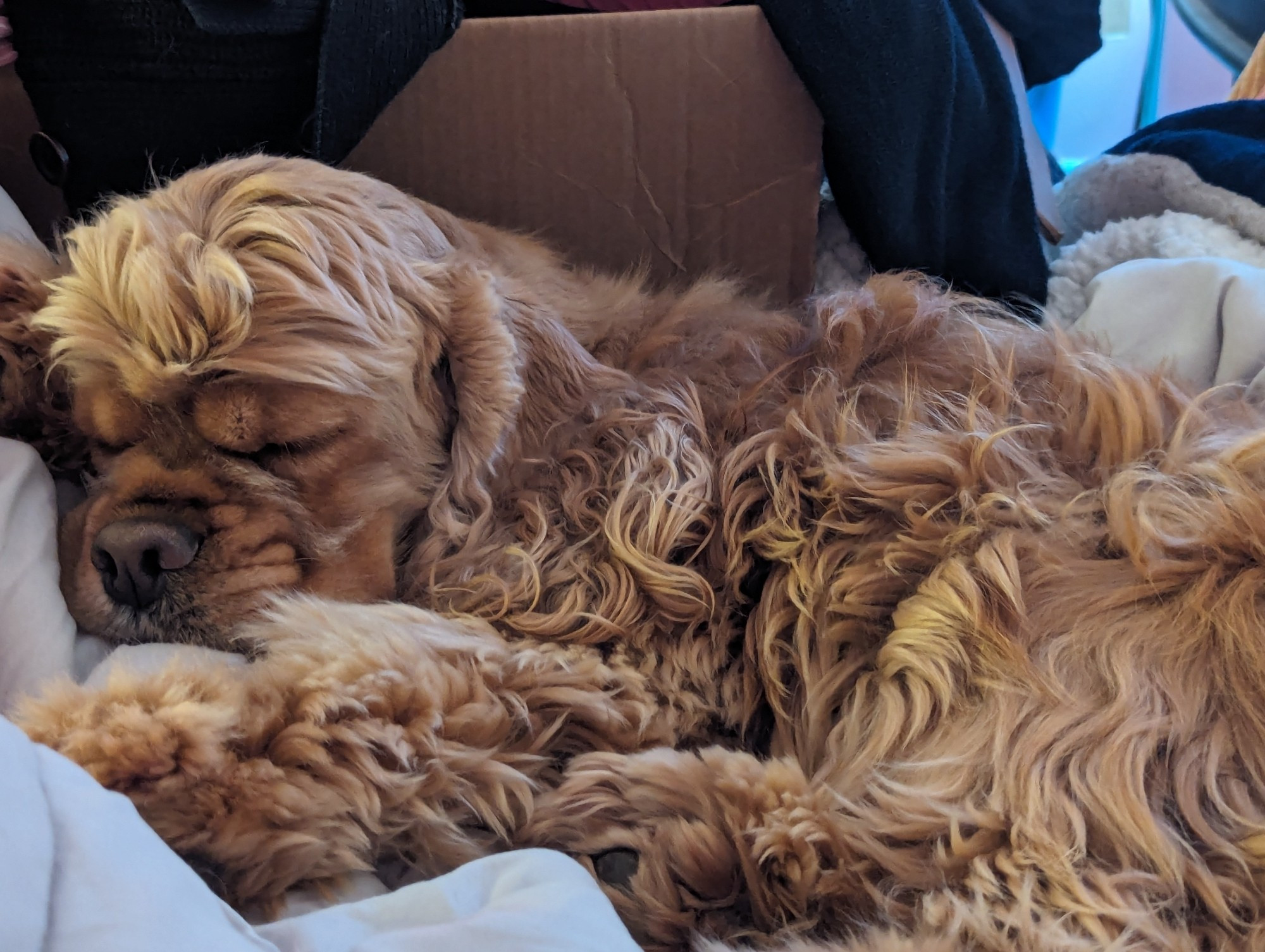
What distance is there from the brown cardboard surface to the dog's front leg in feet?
3.02

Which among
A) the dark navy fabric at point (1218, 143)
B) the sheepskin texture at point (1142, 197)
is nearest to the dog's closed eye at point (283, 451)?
the sheepskin texture at point (1142, 197)

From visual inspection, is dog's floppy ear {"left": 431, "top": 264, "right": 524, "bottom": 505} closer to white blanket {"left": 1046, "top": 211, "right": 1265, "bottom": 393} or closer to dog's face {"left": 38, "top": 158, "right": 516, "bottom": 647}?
dog's face {"left": 38, "top": 158, "right": 516, "bottom": 647}

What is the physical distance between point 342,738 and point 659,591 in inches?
17.6

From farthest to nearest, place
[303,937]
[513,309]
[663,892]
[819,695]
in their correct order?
[513,309]
[819,695]
[663,892]
[303,937]

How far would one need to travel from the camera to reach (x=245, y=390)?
1.23 meters

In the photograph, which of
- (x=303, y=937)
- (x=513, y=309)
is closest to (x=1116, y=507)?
(x=513, y=309)

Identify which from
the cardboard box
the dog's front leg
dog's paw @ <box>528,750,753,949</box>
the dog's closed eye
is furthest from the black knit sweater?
dog's paw @ <box>528,750,753,949</box>

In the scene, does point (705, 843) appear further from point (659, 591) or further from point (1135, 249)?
point (1135, 249)

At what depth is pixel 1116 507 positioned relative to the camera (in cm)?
114

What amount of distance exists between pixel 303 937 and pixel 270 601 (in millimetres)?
479

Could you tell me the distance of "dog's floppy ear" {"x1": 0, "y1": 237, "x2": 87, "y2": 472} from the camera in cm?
146

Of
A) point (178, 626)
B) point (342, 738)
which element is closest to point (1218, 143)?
point (342, 738)

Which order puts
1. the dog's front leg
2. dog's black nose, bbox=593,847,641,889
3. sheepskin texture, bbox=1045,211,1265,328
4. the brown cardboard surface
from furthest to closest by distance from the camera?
sheepskin texture, bbox=1045,211,1265,328
the brown cardboard surface
dog's black nose, bbox=593,847,641,889
the dog's front leg

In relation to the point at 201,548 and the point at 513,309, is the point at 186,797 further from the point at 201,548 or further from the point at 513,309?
the point at 513,309
